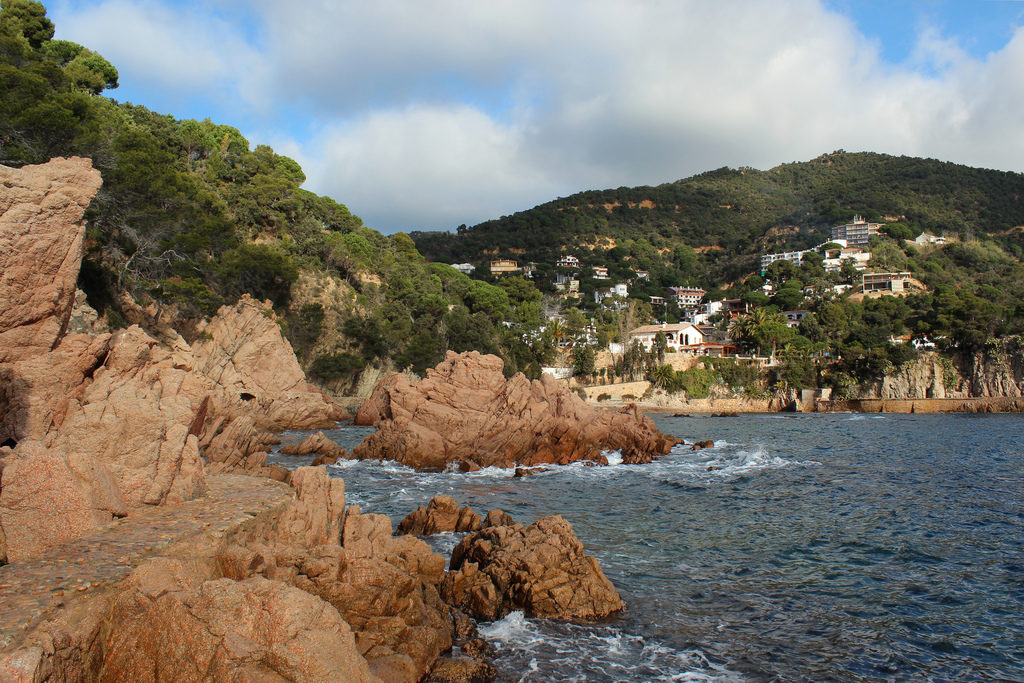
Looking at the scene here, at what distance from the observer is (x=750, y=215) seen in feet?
593

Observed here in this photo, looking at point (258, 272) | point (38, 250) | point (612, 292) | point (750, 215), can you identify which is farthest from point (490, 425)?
point (750, 215)

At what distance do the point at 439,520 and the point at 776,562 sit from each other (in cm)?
743

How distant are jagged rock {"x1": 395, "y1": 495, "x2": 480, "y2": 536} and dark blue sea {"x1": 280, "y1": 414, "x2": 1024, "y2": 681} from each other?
78 centimetres

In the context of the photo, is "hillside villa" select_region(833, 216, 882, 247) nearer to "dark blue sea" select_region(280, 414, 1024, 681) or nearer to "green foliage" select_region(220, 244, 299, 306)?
"dark blue sea" select_region(280, 414, 1024, 681)

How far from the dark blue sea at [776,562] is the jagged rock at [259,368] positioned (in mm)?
13597

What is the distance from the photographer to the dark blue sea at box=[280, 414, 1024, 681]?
9234mm

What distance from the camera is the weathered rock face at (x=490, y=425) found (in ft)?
88.3

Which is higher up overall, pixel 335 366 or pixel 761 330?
pixel 761 330

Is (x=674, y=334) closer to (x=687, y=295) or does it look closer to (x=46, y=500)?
(x=687, y=295)

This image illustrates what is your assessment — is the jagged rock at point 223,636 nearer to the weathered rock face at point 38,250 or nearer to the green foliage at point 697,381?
the weathered rock face at point 38,250

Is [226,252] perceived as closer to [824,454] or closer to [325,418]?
[325,418]

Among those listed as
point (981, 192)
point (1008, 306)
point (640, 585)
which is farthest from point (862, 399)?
point (981, 192)

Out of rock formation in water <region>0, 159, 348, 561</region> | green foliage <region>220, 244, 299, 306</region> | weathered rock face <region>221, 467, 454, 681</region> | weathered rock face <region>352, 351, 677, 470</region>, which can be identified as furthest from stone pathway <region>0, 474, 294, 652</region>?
green foliage <region>220, 244, 299, 306</region>

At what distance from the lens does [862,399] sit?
69.2 m
